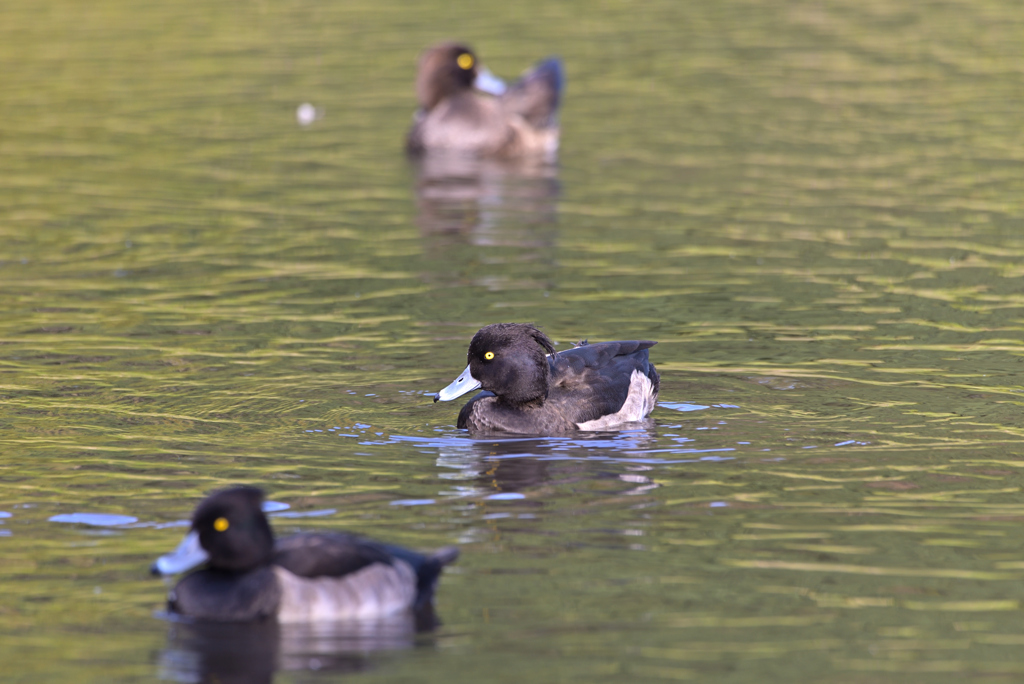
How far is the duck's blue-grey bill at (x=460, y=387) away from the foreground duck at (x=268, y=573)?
13.3 feet

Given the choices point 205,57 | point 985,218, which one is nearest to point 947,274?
point 985,218

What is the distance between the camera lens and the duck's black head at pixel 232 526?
8.81m

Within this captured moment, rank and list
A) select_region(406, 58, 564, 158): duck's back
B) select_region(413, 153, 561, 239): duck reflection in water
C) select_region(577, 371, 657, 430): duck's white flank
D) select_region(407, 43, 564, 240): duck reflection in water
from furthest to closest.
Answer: select_region(406, 58, 564, 158): duck's back, select_region(407, 43, 564, 240): duck reflection in water, select_region(413, 153, 561, 239): duck reflection in water, select_region(577, 371, 657, 430): duck's white flank

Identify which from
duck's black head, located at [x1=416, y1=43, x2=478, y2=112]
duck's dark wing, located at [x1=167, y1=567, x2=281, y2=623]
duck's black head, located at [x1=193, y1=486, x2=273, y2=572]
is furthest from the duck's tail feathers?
duck's black head, located at [x1=416, y1=43, x2=478, y2=112]

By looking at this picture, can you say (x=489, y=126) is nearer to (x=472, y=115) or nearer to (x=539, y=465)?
(x=472, y=115)

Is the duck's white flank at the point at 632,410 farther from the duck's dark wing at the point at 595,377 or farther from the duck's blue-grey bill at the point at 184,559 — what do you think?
the duck's blue-grey bill at the point at 184,559

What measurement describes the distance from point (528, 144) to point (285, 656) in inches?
736

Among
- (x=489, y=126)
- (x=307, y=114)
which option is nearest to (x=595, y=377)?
(x=489, y=126)

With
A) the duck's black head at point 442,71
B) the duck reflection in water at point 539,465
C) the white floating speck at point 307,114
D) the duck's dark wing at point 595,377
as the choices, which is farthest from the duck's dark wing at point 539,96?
the duck reflection in water at point 539,465

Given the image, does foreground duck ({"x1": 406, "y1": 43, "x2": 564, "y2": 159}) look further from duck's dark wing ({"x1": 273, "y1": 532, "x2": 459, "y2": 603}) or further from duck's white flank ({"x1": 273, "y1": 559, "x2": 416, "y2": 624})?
duck's white flank ({"x1": 273, "y1": 559, "x2": 416, "y2": 624})

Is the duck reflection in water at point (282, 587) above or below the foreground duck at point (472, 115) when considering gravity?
below

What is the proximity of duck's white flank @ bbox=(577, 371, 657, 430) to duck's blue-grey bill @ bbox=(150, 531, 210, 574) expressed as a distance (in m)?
4.97

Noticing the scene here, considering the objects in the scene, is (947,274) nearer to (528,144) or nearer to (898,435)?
(898,435)

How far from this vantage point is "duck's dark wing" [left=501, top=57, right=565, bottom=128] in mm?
26516
